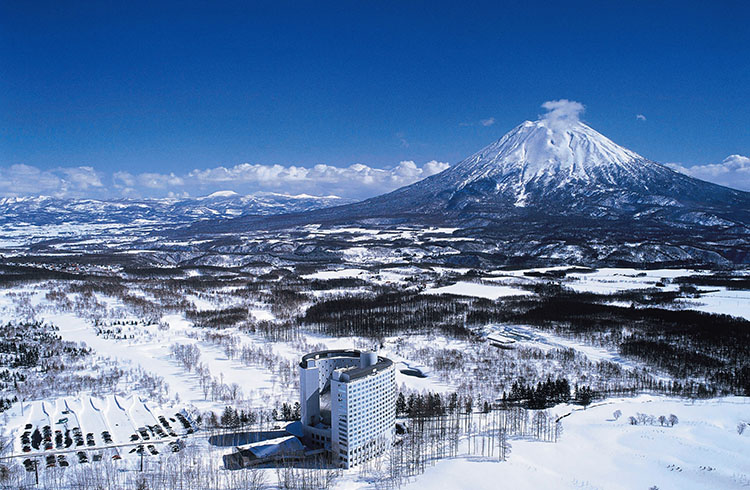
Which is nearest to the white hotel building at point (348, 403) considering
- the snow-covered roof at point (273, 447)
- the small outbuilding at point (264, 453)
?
the snow-covered roof at point (273, 447)

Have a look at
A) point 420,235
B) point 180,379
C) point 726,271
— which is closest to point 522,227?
point 420,235

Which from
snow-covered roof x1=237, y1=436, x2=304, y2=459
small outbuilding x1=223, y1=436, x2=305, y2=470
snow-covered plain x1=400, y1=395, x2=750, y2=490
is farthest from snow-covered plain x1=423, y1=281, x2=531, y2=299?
small outbuilding x1=223, y1=436, x2=305, y2=470

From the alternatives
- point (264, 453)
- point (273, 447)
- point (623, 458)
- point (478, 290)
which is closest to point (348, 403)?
point (273, 447)

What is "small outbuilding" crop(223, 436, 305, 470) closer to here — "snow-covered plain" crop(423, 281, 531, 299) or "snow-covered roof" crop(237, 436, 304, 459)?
"snow-covered roof" crop(237, 436, 304, 459)

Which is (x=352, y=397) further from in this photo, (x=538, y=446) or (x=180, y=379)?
(x=180, y=379)

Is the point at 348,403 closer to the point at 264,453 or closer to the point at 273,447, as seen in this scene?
the point at 273,447

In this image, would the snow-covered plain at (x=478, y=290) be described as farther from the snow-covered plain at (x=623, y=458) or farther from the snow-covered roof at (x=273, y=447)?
the snow-covered roof at (x=273, y=447)

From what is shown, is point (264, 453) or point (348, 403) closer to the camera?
point (348, 403)

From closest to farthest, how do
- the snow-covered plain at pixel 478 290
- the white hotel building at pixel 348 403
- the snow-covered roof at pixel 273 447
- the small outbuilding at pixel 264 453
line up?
the white hotel building at pixel 348 403 → the small outbuilding at pixel 264 453 → the snow-covered roof at pixel 273 447 → the snow-covered plain at pixel 478 290
